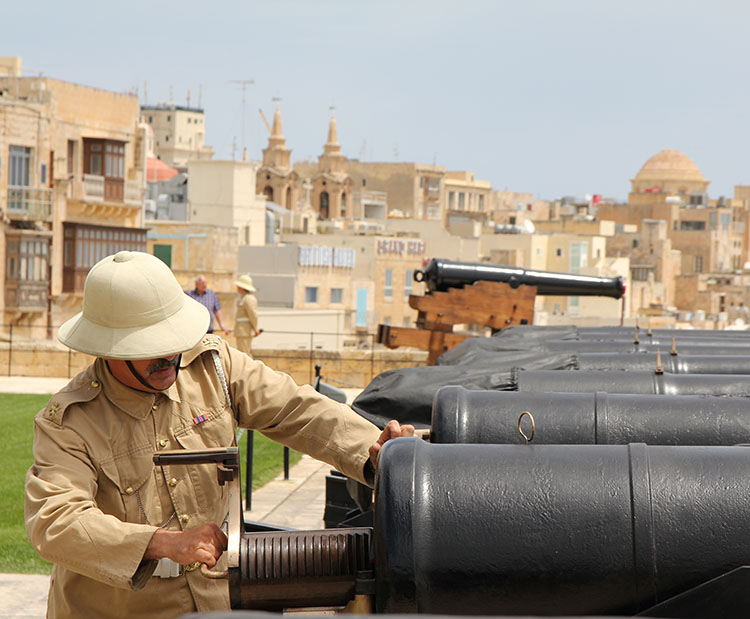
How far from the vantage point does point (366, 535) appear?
9.14 feet

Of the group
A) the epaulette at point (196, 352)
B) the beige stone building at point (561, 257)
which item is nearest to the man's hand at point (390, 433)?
the epaulette at point (196, 352)

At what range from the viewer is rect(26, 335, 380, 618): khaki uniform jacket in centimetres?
278

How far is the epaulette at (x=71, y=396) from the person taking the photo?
297cm

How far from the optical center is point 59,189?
33.4 m

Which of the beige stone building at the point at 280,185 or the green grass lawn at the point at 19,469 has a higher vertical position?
the beige stone building at the point at 280,185

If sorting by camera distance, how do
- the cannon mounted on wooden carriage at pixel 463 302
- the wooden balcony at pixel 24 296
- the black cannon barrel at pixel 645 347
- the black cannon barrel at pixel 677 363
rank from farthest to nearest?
the wooden balcony at pixel 24 296 < the cannon mounted on wooden carriage at pixel 463 302 < the black cannon barrel at pixel 645 347 < the black cannon barrel at pixel 677 363

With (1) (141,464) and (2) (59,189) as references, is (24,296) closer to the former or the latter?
(2) (59,189)

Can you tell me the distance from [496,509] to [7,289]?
31.3m

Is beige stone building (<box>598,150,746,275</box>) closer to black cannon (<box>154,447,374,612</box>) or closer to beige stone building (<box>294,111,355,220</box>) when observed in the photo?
beige stone building (<box>294,111,355,220</box>)

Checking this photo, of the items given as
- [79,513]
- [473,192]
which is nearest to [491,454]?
[79,513]

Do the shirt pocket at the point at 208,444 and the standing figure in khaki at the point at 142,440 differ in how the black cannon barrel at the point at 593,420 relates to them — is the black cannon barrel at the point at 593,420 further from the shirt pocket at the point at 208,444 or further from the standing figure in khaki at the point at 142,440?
the shirt pocket at the point at 208,444

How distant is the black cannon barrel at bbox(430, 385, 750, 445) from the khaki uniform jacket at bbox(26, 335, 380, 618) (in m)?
0.31

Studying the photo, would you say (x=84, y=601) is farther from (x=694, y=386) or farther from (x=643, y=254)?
(x=643, y=254)

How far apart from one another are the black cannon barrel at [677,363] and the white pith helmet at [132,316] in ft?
9.28
